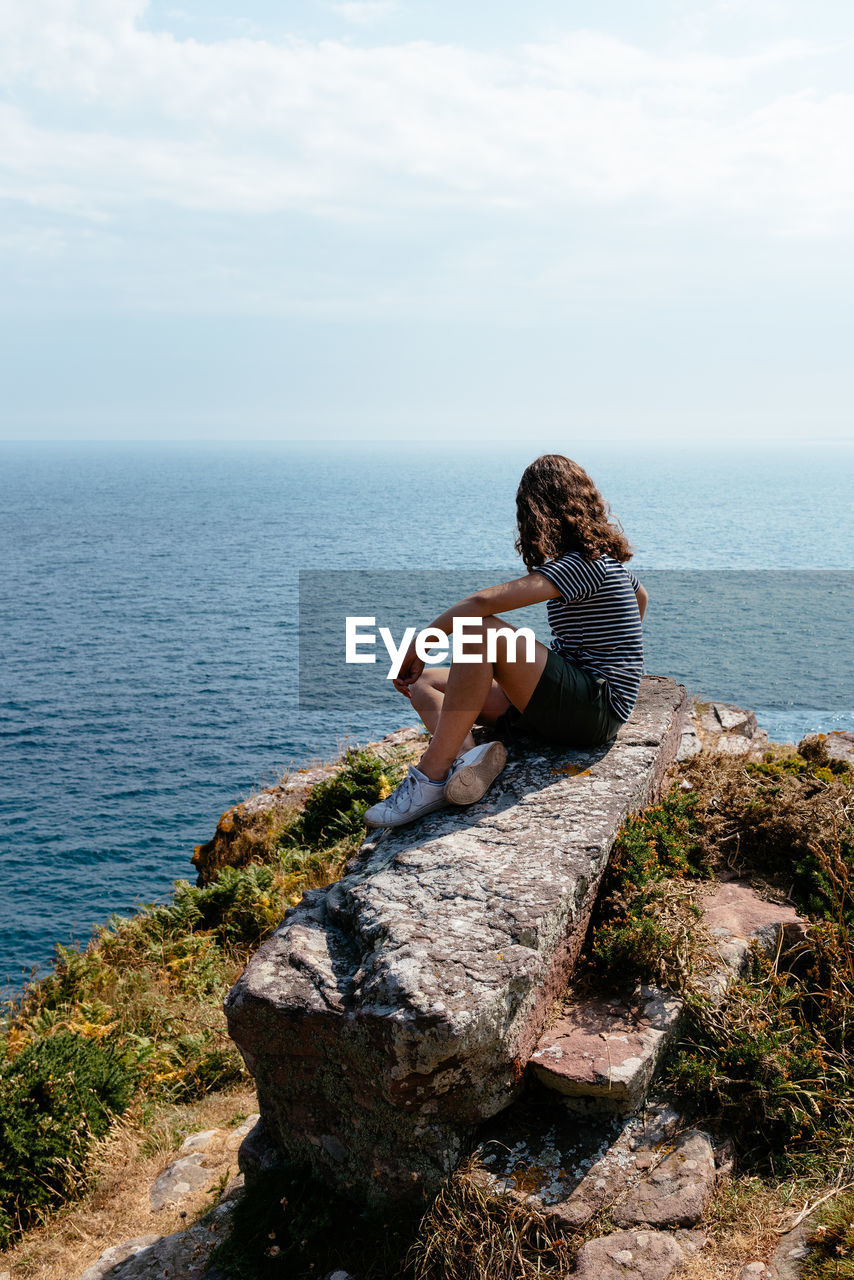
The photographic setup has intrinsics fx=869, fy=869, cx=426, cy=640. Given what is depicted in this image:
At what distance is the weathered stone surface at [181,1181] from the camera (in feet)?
18.7

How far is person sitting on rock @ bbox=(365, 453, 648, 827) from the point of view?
18.1 ft

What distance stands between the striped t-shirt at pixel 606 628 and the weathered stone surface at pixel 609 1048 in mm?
2097

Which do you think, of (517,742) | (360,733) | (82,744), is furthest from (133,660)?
(517,742)

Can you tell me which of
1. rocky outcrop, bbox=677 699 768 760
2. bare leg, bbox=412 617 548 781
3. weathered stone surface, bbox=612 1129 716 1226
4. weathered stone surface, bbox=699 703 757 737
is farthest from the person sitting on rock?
weathered stone surface, bbox=699 703 757 737

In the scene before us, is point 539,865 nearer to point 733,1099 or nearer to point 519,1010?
point 519,1010

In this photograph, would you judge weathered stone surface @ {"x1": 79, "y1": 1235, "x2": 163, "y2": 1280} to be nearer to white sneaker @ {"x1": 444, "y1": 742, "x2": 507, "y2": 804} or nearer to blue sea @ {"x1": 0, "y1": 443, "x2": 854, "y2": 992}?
white sneaker @ {"x1": 444, "y1": 742, "x2": 507, "y2": 804}

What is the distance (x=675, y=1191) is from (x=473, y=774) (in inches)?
100

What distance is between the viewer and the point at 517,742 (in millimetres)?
6762

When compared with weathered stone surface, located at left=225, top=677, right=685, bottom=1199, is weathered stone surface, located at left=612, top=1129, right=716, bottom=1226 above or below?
below

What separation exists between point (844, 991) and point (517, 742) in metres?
2.73

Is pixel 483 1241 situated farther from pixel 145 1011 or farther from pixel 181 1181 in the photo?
pixel 145 1011

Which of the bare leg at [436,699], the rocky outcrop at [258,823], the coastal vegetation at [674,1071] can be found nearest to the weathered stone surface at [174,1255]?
the coastal vegetation at [674,1071]

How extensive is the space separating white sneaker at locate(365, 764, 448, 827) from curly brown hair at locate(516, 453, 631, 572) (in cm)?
161

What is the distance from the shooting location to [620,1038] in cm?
466
